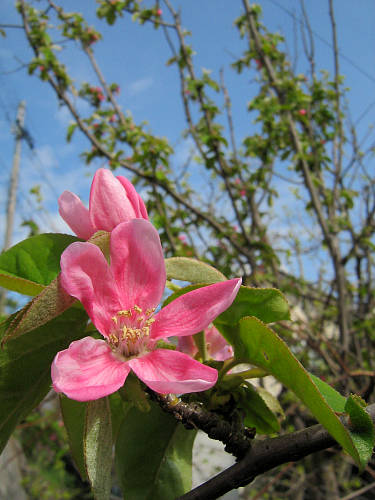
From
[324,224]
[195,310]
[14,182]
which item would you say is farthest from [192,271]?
[14,182]

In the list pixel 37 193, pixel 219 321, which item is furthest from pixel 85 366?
pixel 37 193

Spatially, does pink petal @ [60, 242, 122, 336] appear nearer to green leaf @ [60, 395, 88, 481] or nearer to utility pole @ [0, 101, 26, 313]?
green leaf @ [60, 395, 88, 481]

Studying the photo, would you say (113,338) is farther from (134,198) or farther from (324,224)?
(324,224)

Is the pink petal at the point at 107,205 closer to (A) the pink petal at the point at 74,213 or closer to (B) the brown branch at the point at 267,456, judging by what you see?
(A) the pink petal at the point at 74,213

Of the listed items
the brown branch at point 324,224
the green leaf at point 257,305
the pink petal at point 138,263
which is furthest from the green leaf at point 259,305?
the brown branch at point 324,224

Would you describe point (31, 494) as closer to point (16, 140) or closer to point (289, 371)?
point (289, 371)

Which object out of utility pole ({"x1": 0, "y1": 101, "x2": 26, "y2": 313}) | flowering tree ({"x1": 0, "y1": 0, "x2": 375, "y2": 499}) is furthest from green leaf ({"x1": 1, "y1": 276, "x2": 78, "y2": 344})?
utility pole ({"x1": 0, "y1": 101, "x2": 26, "y2": 313})
